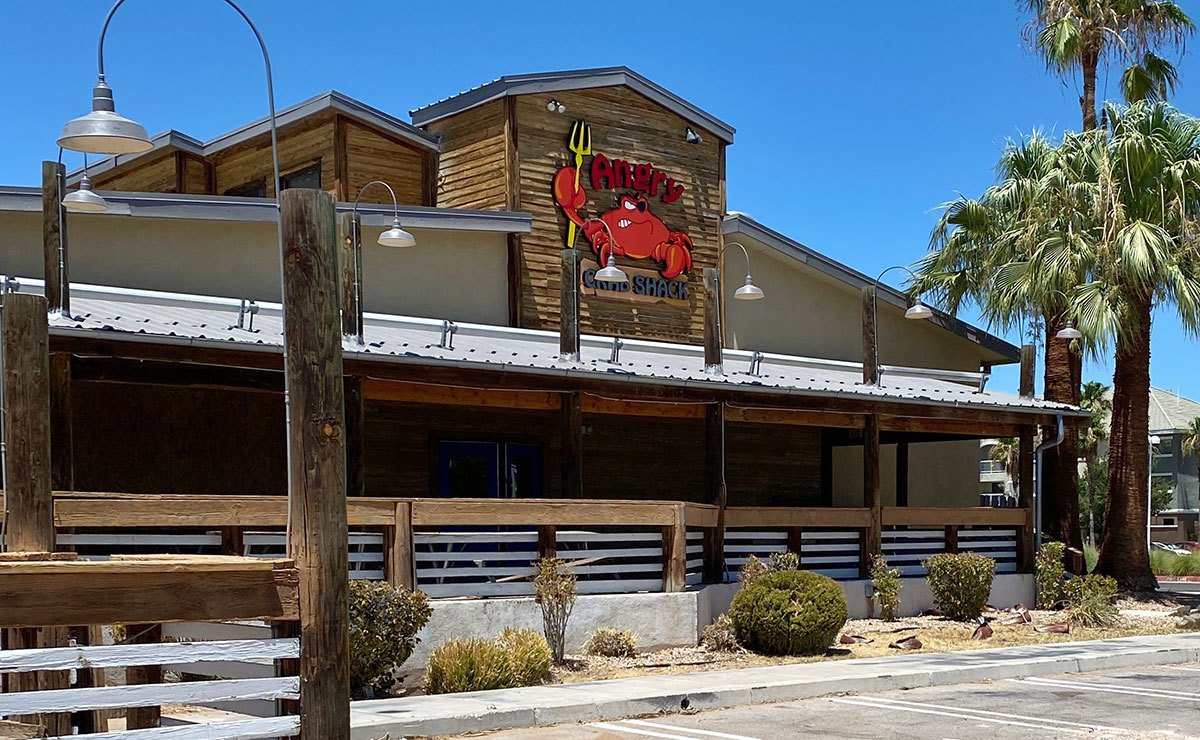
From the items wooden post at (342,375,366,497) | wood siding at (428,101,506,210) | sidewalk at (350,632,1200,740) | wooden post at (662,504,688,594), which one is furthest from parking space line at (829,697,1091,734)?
wood siding at (428,101,506,210)

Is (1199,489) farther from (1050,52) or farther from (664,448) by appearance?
(664,448)

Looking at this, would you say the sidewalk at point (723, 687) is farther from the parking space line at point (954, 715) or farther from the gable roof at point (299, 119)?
the gable roof at point (299, 119)

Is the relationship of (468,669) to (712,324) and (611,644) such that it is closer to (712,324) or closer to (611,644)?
(611,644)

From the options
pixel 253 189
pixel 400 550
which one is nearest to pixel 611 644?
pixel 400 550

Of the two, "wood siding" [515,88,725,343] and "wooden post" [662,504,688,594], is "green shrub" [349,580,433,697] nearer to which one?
"wooden post" [662,504,688,594]

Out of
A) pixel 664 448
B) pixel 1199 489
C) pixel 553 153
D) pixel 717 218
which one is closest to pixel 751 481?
pixel 664 448

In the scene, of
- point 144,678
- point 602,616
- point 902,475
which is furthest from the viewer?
point 902,475

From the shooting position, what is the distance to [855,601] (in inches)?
810

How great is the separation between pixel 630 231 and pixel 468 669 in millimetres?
12251

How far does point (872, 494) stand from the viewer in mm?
21016

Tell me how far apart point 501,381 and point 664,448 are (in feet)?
23.7

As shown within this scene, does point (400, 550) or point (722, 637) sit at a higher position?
point (400, 550)

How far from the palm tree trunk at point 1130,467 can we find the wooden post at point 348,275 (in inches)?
589

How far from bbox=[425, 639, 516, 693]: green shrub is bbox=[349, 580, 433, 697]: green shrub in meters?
0.36
